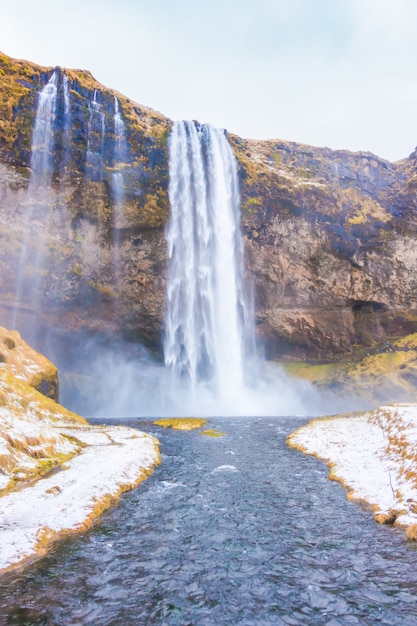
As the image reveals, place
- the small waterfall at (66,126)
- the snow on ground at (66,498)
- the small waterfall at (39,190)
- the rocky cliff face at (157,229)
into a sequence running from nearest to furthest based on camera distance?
1. the snow on ground at (66,498)
2. the small waterfall at (39,190)
3. the small waterfall at (66,126)
4. the rocky cliff face at (157,229)

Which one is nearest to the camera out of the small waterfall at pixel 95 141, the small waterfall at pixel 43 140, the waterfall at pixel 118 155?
the small waterfall at pixel 43 140

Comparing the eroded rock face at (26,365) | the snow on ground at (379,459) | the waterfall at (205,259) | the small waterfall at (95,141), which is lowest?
the snow on ground at (379,459)

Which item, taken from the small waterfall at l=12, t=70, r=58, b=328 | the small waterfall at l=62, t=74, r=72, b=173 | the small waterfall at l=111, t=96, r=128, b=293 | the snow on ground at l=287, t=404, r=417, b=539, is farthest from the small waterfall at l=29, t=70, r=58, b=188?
the snow on ground at l=287, t=404, r=417, b=539

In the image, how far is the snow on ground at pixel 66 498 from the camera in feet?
28.0

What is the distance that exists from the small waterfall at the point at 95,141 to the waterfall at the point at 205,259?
327 inches

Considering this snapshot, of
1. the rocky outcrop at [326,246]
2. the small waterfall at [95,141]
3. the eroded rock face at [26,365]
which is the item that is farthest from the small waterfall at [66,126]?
the eroded rock face at [26,365]

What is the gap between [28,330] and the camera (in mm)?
50406

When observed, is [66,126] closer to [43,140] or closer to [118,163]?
[43,140]

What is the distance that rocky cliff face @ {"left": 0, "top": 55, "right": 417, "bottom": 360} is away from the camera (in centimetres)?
4288

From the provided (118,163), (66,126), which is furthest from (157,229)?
(66,126)

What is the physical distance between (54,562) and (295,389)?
52293 mm

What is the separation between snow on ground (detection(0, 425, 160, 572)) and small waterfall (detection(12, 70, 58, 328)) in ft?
109

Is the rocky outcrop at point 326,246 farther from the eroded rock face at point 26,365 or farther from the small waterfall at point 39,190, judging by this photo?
the eroded rock face at point 26,365

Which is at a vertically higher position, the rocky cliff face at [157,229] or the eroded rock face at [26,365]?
the rocky cliff face at [157,229]
